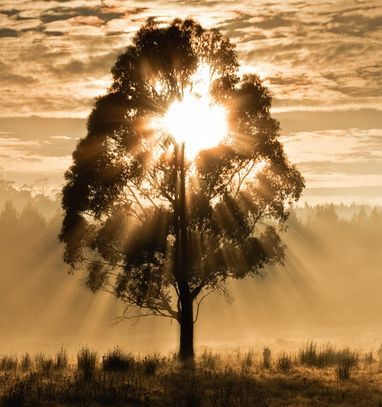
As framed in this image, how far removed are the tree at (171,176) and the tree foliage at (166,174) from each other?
0.04 m

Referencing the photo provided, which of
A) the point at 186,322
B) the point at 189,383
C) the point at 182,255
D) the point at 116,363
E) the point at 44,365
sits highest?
the point at 182,255

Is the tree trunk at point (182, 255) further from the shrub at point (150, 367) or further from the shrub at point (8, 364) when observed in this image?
the shrub at point (8, 364)

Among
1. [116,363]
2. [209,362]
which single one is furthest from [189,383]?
[209,362]

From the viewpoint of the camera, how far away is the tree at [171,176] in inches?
837

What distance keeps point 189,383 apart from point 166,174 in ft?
28.5

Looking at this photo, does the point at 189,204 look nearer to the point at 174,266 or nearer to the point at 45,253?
the point at 174,266

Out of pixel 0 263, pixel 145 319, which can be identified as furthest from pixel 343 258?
pixel 0 263

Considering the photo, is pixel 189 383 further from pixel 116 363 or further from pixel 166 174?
pixel 166 174

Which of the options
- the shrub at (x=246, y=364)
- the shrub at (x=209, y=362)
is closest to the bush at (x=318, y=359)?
the shrub at (x=246, y=364)

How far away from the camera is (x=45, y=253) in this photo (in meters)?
125

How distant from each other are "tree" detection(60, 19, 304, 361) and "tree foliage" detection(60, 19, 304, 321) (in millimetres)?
36

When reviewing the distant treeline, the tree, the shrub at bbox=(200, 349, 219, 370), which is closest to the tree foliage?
the tree

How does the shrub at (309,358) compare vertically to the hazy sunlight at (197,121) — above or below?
below

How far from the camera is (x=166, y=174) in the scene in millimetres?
22094
